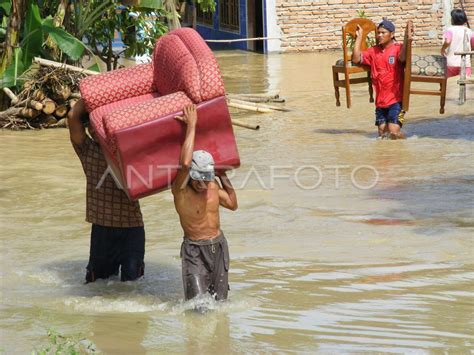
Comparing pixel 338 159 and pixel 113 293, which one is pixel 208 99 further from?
pixel 338 159

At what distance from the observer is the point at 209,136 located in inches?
238

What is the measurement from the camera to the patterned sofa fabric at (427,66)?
38.7 ft

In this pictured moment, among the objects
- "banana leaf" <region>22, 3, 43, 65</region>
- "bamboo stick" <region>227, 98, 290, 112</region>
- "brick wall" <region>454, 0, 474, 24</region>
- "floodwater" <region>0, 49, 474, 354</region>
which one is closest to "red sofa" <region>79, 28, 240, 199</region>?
"floodwater" <region>0, 49, 474, 354</region>

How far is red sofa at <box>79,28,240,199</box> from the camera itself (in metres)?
5.94

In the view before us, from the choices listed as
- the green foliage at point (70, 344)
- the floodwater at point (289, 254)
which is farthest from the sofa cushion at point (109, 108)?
the green foliage at point (70, 344)

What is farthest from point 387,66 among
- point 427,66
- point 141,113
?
point 141,113

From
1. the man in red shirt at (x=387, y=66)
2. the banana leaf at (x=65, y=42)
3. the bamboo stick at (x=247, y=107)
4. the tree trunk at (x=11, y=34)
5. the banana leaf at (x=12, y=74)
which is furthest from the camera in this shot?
the bamboo stick at (x=247, y=107)

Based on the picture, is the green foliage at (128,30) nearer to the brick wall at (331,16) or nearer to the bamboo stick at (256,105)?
the bamboo stick at (256,105)

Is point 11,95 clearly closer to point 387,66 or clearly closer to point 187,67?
point 387,66

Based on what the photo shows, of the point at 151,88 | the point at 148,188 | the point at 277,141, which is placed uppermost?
the point at 151,88

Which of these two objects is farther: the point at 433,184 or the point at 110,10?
the point at 110,10

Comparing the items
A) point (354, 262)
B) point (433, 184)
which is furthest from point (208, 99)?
point (433, 184)

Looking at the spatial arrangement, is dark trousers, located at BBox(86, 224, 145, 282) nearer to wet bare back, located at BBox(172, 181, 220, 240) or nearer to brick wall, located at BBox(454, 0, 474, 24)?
wet bare back, located at BBox(172, 181, 220, 240)

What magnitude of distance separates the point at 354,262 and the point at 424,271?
508mm
